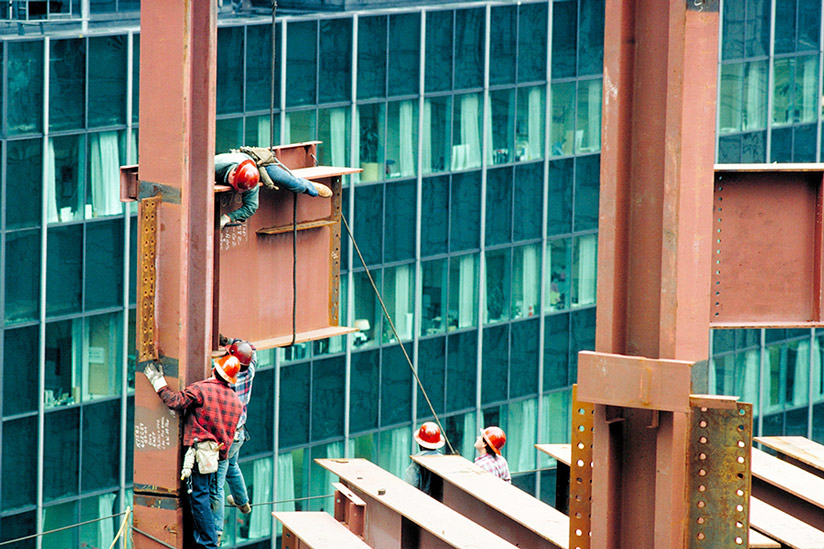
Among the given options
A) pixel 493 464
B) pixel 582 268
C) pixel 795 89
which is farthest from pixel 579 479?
pixel 795 89

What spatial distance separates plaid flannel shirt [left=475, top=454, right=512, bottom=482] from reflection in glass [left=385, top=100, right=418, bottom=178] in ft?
33.5

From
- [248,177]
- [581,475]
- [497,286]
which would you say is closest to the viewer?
[581,475]

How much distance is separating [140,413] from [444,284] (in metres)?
14.7

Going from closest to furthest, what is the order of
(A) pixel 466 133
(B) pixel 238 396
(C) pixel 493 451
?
1. (B) pixel 238 396
2. (C) pixel 493 451
3. (A) pixel 466 133

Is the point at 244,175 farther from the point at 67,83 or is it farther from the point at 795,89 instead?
the point at 795,89

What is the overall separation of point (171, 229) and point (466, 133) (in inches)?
594

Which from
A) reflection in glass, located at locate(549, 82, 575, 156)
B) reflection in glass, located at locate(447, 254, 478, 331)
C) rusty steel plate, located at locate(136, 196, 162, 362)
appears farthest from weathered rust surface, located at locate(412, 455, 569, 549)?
reflection in glass, located at locate(549, 82, 575, 156)

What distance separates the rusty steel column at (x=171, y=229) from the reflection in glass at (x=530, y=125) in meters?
15.9

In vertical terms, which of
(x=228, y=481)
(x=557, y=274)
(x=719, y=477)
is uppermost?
(x=719, y=477)

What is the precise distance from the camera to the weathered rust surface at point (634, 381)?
779 centimetres

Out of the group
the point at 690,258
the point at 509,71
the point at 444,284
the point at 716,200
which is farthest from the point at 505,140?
the point at 690,258

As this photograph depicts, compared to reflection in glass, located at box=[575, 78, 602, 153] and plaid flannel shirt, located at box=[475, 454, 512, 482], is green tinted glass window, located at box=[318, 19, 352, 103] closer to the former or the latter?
reflection in glass, located at box=[575, 78, 602, 153]

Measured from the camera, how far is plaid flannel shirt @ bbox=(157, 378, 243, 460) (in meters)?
10.9

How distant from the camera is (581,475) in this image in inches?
329
